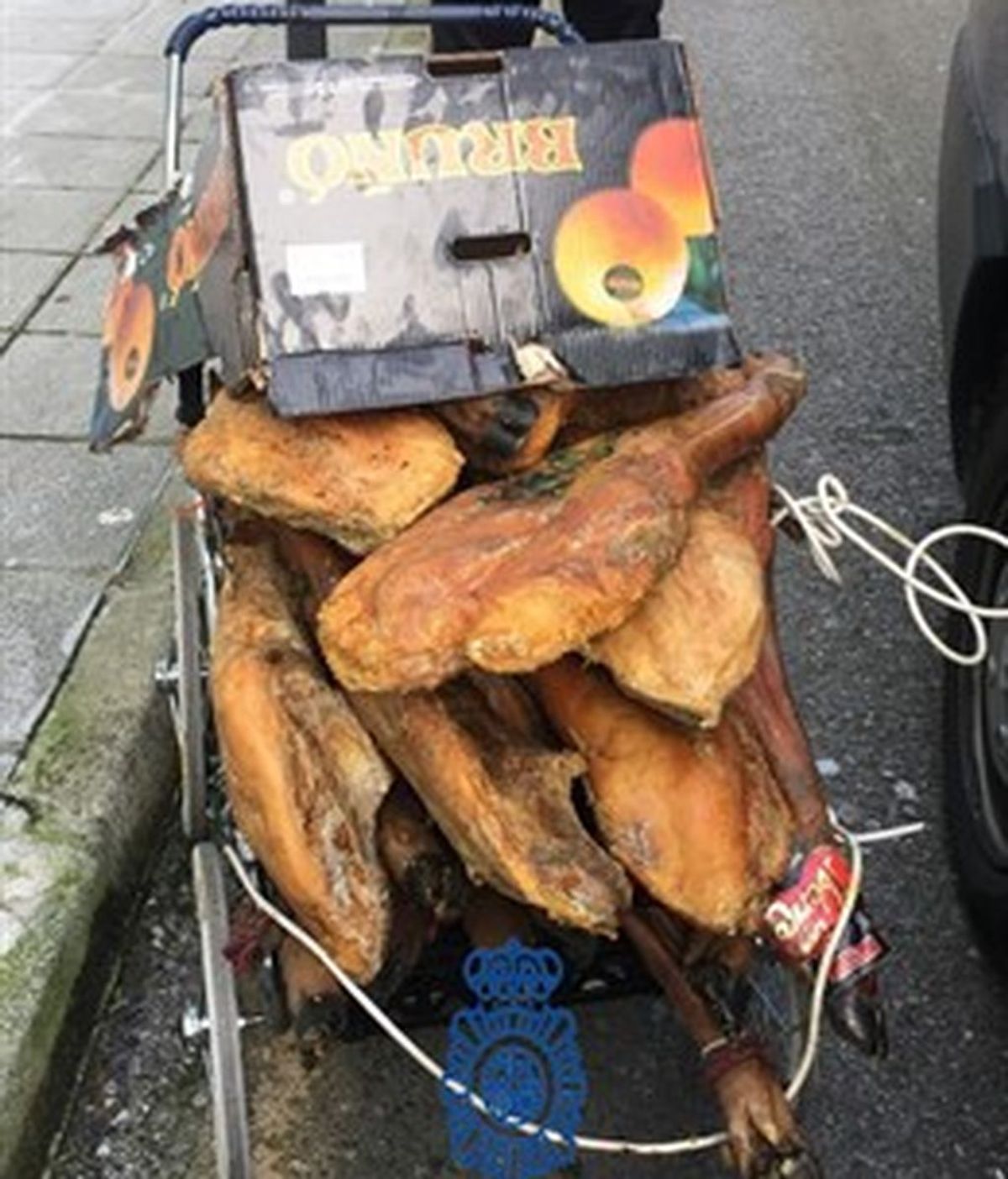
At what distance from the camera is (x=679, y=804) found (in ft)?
6.37

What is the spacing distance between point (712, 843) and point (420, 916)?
41cm

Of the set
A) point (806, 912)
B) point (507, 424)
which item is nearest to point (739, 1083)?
point (806, 912)

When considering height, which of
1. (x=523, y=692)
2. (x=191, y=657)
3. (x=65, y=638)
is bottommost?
(x=65, y=638)

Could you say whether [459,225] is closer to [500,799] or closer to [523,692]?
[523,692]

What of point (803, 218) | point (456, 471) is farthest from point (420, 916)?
point (803, 218)

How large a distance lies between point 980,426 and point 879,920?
3.17ft

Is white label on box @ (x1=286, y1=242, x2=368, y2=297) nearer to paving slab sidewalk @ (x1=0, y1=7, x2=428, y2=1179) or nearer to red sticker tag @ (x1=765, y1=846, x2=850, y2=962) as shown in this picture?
red sticker tag @ (x1=765, y1=846, x2=850, y2=962)

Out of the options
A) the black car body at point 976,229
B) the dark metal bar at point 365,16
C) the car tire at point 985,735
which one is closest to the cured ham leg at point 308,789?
the dark metal bar at point 365,16

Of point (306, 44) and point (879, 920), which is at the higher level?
point (306, 44)

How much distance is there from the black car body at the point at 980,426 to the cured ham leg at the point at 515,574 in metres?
1.01

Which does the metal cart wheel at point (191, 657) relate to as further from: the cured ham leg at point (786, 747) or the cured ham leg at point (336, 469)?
the cured ham leg at point (786, 747)

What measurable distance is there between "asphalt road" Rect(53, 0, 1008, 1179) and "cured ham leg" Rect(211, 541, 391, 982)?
0.78 m

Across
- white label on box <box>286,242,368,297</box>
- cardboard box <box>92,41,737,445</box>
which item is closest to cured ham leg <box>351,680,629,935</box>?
cardboard box <box>92,41,737,445</box>

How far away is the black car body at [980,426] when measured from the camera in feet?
9.49
